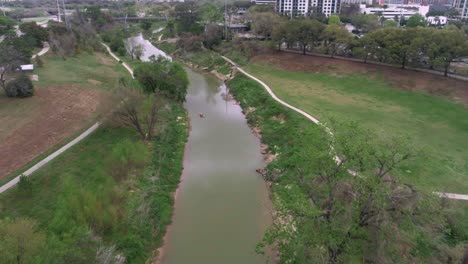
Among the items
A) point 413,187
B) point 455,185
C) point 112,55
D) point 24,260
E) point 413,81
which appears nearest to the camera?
point 24,260

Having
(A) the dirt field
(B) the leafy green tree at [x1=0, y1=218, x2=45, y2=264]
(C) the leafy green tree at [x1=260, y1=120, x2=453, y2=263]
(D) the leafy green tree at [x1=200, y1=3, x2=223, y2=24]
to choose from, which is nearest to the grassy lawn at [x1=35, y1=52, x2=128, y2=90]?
(A) the dirt field

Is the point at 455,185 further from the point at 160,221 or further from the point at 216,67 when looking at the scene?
the point at 216,67

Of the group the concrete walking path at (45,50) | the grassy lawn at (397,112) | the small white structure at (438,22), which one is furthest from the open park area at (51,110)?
the small white structure at (438,22)

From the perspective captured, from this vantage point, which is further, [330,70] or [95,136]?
[330,70]

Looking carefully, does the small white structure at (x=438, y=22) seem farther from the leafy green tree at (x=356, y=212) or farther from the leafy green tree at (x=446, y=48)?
the leafy green tree at (x=356, y=212)

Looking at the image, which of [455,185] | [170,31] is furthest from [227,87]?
[170,31]

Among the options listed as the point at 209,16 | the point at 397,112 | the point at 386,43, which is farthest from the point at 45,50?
the point at 397,112

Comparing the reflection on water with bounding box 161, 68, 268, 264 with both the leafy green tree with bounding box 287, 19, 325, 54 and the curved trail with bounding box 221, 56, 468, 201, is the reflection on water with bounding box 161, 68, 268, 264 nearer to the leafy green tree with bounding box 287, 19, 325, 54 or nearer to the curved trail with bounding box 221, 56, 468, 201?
the curved trail with bounding box 221, 56, 468, 201
